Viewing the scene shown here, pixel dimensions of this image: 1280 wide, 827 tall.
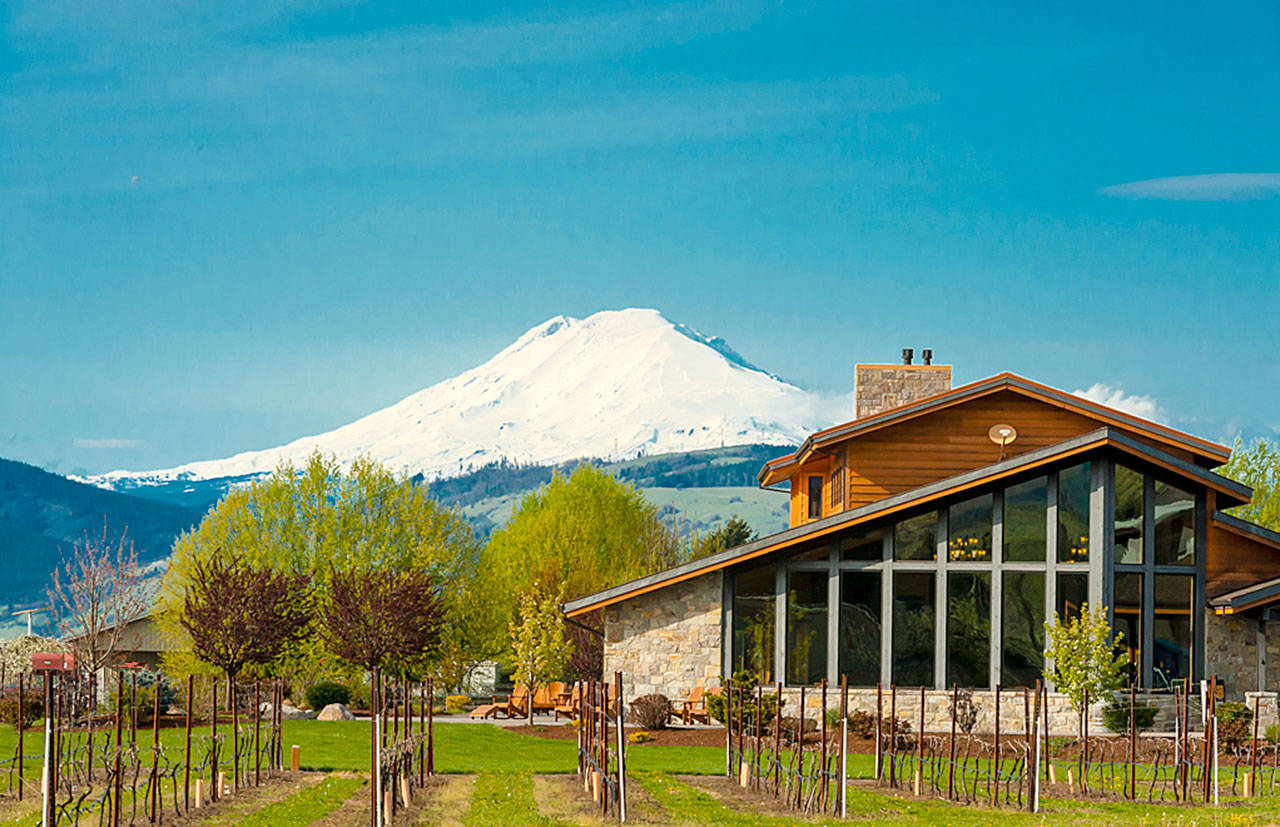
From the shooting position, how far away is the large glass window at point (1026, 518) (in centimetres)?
2873

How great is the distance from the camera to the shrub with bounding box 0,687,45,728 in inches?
1227

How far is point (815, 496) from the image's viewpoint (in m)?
37.4

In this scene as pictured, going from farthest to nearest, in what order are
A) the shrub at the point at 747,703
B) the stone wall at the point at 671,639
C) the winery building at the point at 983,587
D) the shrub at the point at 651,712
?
1. the stone wall at the point at 671,639
2. the winery building at the point at 983,587
3. the shrub at the point at 651,712
4. the shrub at the point at 747,703

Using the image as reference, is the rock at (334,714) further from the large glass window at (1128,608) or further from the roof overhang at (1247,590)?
the roof overhang at (1247,590)

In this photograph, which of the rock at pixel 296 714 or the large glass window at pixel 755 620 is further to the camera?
the rock at pixel 296 714

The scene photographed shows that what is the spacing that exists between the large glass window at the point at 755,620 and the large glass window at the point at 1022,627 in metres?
4.74

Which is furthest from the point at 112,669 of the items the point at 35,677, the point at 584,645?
the point at 584,645

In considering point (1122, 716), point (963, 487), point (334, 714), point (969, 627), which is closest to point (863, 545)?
point (963, 487)

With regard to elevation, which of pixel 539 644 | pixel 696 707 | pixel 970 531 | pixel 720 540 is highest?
pixel 970 531

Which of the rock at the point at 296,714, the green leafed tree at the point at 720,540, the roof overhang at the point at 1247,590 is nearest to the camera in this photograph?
the roof overhang at the point at 1247,590

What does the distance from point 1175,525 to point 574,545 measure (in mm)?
29043

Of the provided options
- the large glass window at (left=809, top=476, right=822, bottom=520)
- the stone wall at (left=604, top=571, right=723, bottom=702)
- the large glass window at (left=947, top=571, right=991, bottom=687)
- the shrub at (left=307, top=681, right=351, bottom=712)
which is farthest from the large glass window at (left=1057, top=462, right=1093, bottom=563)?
the shrub at (left=307, top=681, right=351, bottom=712)

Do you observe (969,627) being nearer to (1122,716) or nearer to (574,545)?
(1122,716)

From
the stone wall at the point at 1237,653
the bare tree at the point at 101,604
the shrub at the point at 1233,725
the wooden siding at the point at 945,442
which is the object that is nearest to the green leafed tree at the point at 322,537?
the bare tree at the point at 101,604
